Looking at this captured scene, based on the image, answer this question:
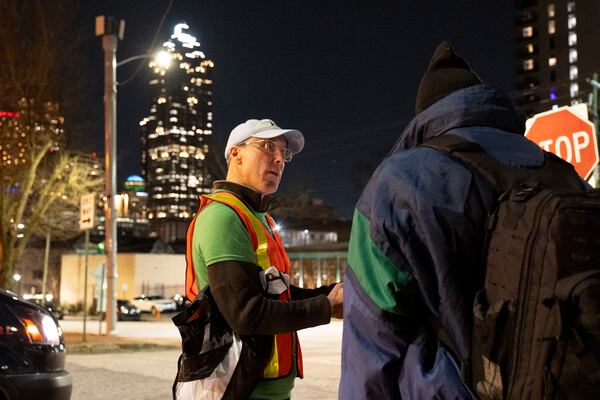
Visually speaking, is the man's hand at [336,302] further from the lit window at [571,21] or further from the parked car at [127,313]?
the lit window at [571,21]

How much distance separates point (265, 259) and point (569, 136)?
5.31 m

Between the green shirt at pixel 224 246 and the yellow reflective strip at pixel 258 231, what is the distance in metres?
0.06

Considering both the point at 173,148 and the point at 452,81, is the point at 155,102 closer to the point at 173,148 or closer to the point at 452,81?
the point at 173,148

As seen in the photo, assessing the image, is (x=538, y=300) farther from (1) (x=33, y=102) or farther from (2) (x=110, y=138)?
(1) (x=33, y=102)

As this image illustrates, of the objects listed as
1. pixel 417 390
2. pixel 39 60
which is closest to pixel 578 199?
pixel 417 390

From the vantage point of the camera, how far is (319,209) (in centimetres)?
7631

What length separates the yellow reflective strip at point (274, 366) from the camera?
2607 millimetres

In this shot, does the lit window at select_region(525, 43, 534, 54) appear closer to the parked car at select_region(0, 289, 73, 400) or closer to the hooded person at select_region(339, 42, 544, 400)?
the parked car at select_region(0, 289, 73, 400)

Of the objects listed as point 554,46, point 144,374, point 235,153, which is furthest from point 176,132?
point 235,153

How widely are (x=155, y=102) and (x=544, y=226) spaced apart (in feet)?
629

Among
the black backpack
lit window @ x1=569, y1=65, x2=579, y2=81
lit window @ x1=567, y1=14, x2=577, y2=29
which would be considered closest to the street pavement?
the black backpack

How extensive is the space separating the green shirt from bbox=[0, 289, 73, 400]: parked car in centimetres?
309

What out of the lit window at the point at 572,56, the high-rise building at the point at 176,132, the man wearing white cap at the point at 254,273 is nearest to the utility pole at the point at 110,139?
the man wearing white cap at the point at 254,273

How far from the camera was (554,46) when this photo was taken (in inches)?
5049
